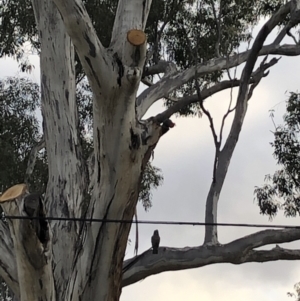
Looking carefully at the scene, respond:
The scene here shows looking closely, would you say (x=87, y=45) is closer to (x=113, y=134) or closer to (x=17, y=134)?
(x=113, y=134)

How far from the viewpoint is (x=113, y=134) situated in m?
3.30

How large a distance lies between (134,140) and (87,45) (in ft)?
1.73

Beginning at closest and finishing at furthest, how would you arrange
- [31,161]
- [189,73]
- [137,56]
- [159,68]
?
[137,56]
[189,73]
[31,161]
[159,68]

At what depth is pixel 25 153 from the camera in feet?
27.8

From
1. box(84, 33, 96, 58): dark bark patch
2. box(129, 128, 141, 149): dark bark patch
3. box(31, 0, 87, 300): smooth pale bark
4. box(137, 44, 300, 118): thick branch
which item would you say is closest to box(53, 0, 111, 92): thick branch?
box(84, 33, 96, 58): dark bark patch

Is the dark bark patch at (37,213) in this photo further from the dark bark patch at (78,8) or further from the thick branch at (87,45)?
the dark bark patch at (78,8)

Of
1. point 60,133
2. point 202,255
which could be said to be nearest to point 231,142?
point 202,255

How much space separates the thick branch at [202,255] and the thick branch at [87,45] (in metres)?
2.20

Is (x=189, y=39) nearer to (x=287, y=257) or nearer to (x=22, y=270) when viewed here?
(x=287, y=257)

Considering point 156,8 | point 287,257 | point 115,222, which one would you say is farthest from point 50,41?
point 156,8

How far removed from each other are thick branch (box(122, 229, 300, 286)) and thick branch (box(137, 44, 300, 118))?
1.71 m

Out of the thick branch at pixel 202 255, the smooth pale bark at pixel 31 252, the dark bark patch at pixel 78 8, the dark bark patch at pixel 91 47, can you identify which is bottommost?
the smooth pale bark at pixel 31 252

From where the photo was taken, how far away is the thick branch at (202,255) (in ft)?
16.7

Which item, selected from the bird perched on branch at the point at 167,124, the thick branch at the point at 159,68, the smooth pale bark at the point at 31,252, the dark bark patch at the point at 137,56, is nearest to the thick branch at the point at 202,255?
the bird perched on branch at the point at 167,124
